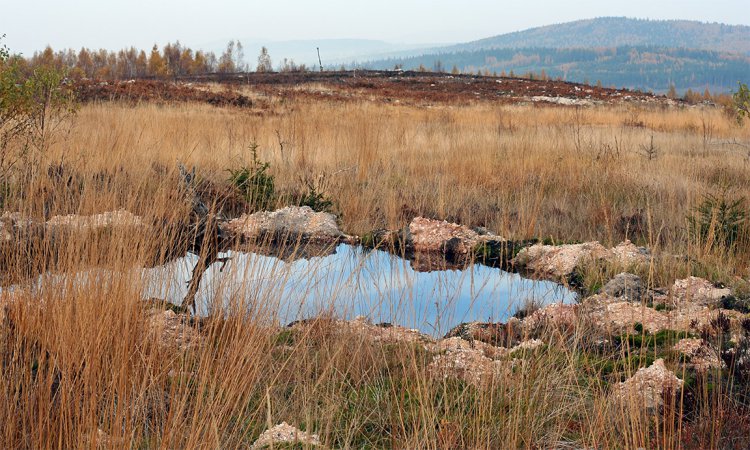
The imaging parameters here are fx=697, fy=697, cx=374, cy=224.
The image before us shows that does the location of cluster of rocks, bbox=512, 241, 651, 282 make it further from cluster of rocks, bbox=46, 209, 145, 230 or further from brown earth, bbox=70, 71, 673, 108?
brown earth, bbox=70, 71, 673, 108

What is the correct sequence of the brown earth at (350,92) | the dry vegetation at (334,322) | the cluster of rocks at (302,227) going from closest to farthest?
the dry vegetation at (334,322), the cluster of rocks at (302,227), the brown earth at (350,92)

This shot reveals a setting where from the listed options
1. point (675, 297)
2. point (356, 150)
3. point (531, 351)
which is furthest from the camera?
point (356, 150)

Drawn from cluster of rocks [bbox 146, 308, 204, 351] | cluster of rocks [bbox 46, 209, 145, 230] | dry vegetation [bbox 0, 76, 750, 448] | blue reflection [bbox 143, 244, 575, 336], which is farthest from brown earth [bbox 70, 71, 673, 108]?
cluster of rocks [bbox 146, 308, 204, 351]

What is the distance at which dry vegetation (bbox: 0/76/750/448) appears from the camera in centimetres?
225

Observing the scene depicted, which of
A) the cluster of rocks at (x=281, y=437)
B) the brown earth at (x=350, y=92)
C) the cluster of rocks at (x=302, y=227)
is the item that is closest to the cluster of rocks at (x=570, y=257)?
the cluster of rocks at (x=302, y=227)

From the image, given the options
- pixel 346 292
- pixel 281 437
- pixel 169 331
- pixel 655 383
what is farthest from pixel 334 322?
pixel 655 383

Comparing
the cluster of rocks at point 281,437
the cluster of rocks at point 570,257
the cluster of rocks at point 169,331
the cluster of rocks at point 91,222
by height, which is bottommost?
the cluster of rocks at point 570,257

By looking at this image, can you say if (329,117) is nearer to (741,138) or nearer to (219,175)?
(219,175)

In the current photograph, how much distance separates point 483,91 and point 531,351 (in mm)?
28168

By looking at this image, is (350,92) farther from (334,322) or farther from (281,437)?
(281,437)

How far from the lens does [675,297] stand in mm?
4414

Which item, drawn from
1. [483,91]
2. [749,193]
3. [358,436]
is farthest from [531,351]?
[483,91]

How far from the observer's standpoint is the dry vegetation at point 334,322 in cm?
225

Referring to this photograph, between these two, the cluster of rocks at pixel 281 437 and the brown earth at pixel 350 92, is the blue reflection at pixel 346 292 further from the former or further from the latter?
the brown earth at pixel 350 92
